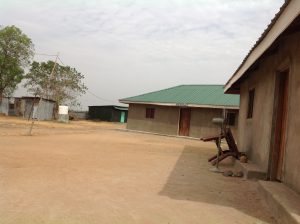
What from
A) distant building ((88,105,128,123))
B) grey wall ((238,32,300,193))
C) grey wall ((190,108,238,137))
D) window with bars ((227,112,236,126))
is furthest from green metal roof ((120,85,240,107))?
distant building ((88,105,128,123))

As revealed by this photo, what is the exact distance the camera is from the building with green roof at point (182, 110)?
1058 inches

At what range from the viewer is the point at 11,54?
4459 centimetres

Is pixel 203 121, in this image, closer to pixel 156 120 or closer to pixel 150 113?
pixel 156 120

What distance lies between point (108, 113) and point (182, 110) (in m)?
27.4

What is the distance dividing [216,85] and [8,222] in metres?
29.2

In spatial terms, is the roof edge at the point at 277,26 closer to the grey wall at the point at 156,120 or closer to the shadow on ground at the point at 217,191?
the shadow on ground at the point at 217,191

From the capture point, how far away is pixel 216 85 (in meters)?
32.5

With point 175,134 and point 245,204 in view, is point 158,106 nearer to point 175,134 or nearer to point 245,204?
point 175,134

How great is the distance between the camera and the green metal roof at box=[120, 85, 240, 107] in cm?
2708

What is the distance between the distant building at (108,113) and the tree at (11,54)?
13245 millimetres

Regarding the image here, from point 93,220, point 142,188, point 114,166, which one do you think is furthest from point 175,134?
point 93,220

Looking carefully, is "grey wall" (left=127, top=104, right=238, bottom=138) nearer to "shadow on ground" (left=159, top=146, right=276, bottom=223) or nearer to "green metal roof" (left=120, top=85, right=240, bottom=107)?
"green metal roof" (left=120, top=85, right=240, bottom=107)

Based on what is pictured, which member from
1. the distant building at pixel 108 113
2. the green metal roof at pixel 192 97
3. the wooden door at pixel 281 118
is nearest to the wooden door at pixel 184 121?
the green metal roof at pixel 192 97

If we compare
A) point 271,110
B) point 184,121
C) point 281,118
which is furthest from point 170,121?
point 281,118
